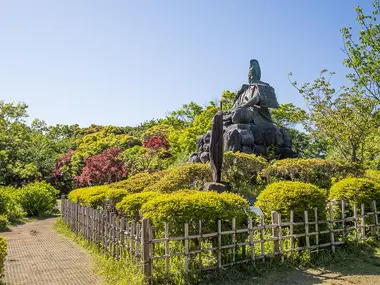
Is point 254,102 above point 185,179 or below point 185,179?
above

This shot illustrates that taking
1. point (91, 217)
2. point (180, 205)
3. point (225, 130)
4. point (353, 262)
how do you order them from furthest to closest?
point (225, 130)
point (91, 217)
point (353, 262)
point (180, 205)

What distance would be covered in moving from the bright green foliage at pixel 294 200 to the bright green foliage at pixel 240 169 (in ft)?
17.5

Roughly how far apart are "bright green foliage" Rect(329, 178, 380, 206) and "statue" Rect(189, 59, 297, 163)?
6.94 metres

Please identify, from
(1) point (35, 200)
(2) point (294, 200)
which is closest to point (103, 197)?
(2) point (294, 200)

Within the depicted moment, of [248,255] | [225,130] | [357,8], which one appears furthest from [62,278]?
[357,8]

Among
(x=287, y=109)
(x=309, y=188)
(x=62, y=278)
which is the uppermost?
(x=287, y=109)

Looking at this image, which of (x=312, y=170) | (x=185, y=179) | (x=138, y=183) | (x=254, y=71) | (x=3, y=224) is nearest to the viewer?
(x=185, y=179)

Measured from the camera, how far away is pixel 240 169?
13500mm

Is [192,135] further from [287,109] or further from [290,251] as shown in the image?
[290,251]

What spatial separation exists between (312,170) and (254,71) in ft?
24.2

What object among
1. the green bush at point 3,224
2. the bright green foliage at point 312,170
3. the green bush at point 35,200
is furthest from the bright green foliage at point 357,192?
the green bush at point 35,200

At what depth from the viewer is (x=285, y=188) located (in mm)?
7676

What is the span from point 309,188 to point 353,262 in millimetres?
1719

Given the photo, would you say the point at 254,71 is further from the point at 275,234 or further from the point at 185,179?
the point at 275,234
